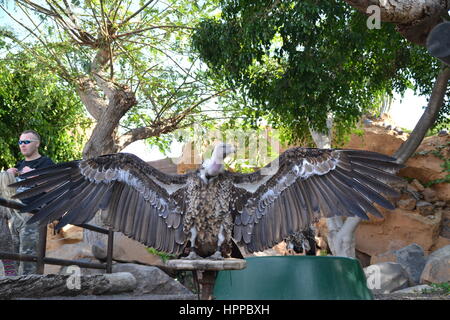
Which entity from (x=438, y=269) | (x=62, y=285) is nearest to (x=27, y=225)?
(x=62, y=285)

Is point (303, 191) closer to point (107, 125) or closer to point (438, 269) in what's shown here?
point (438, 269)

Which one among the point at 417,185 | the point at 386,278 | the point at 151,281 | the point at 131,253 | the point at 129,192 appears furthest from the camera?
the point at 417,185

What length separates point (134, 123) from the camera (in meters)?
13.2

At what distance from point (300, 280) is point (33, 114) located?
Answer: 1027 centimetres

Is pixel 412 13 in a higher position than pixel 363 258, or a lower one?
higher

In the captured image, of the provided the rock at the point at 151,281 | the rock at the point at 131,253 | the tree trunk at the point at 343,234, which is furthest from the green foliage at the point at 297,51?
the rock at the point at 131,253

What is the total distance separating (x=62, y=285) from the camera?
433 centimetres

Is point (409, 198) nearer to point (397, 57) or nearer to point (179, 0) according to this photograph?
point (397, 57)

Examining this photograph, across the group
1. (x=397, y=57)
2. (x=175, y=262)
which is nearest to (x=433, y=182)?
(x=397, y=57)

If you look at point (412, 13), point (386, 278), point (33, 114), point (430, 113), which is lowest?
point (386, 278)

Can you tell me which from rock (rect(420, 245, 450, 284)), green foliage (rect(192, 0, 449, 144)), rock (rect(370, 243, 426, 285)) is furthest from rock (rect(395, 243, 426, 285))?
green foliage (rect(192, 0, 449, 144))

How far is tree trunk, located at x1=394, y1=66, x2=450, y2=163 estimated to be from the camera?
29.0 ft

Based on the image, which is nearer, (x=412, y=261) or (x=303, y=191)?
(x=303, y=191)

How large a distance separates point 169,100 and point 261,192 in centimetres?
782
